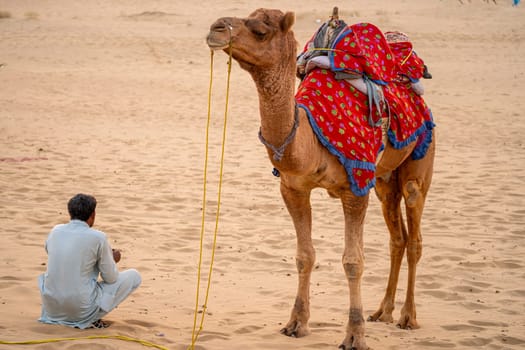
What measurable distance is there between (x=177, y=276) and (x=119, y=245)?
1186mm

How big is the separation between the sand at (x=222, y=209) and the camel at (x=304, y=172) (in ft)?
0.96

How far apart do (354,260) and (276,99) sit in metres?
1.51

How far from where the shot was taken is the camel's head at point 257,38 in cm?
436

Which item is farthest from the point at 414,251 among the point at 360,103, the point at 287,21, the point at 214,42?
the point at 214,42

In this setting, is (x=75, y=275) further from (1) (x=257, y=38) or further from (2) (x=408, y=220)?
(2) (x=408, y=220)

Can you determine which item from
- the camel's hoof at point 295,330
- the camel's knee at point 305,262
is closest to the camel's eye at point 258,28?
the camel's knee at point 305,262

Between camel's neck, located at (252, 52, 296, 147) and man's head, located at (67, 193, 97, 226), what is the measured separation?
4.57 feet

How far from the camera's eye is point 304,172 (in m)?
5.09

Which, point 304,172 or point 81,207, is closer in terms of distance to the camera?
point 304,172

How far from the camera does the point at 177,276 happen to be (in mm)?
7227

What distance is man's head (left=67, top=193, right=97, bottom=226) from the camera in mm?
5250

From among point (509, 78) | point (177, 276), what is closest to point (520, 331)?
point (177, 276)

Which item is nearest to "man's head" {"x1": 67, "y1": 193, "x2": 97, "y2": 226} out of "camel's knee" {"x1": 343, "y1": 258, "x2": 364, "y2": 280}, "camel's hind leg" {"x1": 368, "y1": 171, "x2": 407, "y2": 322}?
"camel's knee" {"x1": 343, "y1": 258, "x2": 364, "y2": 280}

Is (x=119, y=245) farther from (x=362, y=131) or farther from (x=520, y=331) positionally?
(x=520, y=331)
